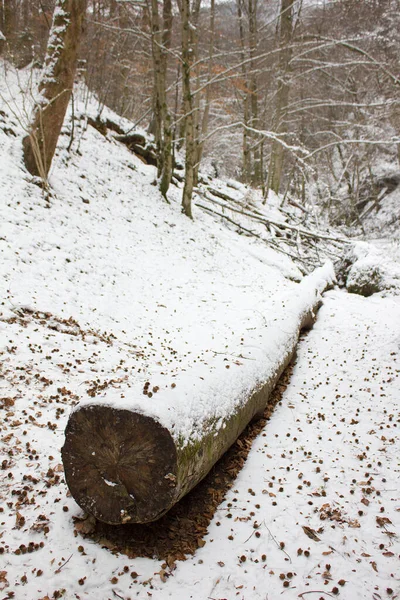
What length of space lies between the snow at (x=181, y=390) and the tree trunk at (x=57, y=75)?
86 centimetres

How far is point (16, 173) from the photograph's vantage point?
844cm

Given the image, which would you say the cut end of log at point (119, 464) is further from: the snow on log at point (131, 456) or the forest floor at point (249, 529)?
the forest floor at point (249, 529)

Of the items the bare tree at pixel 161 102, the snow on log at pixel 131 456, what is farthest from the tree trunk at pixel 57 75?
the snow on log at pixel 131 456

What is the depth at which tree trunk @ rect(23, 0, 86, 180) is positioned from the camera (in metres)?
8.02

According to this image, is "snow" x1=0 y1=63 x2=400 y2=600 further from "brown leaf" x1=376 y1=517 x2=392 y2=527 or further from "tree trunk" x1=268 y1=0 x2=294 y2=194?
"tree trunk" x1=268 y1=0 x2=294 y2=194

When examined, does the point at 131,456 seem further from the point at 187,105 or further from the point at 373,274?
the point at 187,105

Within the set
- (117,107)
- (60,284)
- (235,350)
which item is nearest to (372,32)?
(235,350)

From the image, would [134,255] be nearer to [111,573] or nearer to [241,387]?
[241,387]

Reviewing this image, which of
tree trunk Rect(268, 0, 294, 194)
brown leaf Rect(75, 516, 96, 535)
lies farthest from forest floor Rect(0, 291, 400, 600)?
tree trunk Rect(268, 0, 294, 194)

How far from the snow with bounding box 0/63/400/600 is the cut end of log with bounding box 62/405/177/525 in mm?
95

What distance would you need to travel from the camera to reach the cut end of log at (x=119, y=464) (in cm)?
257

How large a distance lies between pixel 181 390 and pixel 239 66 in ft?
38.7

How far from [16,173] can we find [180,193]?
22.9 feet

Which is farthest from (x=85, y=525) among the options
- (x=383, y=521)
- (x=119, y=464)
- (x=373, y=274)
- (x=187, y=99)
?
(x=187, y=99)
